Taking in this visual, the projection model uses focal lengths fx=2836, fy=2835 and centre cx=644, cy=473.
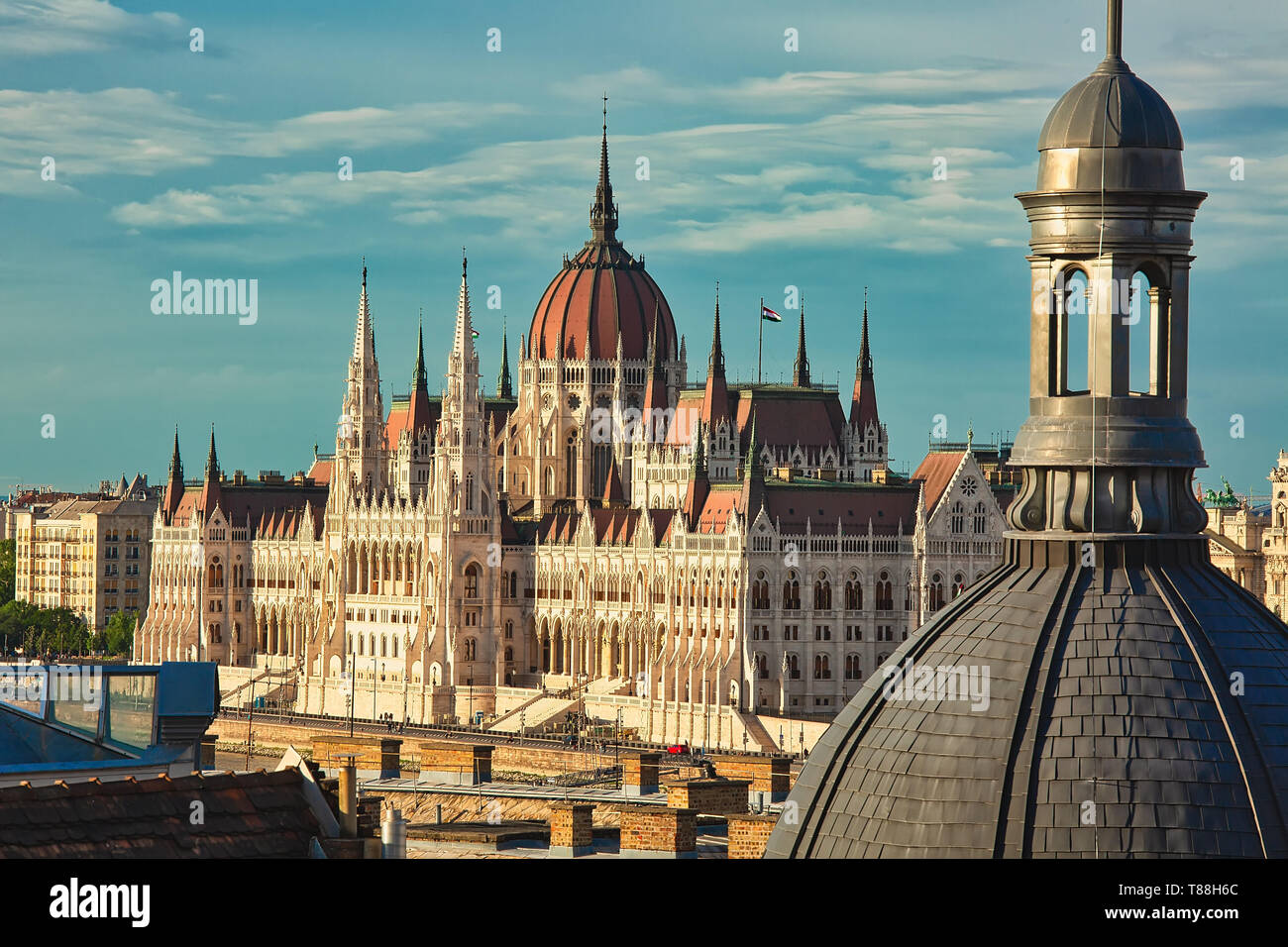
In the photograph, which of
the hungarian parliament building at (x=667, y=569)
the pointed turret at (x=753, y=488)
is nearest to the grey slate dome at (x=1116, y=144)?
the hungarian parliament building at (x=667, y=569)

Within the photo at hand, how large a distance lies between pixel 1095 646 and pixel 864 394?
165127mm

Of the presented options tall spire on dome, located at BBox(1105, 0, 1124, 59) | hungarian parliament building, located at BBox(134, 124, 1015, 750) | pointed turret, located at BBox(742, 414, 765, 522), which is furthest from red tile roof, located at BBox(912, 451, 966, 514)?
tall spire on dome, located at BBox(1105, 0, 1124, 59)

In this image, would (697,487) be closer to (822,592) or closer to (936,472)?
(822,592)

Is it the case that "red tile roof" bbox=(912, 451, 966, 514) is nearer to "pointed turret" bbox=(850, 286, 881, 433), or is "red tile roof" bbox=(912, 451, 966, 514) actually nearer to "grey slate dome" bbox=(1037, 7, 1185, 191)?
"pointed turret" bbox=(850, 286, 881, 433)

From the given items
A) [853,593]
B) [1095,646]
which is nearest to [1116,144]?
[1095,646]

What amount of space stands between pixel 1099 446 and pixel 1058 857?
4981 mm

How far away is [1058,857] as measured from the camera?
2612 cm

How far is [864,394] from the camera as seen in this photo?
632 ft

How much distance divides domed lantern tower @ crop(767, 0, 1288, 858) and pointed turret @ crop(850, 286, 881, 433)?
161 m

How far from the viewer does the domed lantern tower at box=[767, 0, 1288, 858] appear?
87.8ft

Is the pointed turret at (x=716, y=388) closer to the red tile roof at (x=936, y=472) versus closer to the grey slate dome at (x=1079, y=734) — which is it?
the red tile roof at (x=936, y=472)
